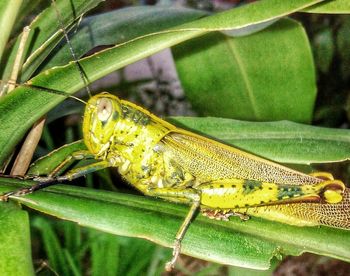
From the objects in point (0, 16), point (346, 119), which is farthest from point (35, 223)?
point (346, 119)

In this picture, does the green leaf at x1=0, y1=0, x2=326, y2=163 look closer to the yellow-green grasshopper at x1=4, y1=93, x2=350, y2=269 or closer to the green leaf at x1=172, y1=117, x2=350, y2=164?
the yellow-green grasshopper at x1=4, y1=93, x2=350, y2=269

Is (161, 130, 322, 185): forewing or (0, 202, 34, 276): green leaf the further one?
(161, 130, 322, 185): forewing

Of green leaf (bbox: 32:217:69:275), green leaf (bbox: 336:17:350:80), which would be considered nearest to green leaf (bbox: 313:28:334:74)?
green leaf (bbox: 336:17:350:80)

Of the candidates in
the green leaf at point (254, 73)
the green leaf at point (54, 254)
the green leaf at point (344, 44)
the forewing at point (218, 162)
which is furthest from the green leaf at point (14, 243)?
the green leaf at point (344, 44)

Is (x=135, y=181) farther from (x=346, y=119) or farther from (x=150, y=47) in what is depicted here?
(x=346, y=119)

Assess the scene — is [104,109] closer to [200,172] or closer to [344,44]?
[200,172]

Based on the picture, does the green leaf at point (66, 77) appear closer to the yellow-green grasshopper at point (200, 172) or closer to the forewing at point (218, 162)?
the yellow-green grasshopper at point (200, 172)

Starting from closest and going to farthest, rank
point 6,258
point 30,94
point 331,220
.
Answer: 1. point 6,258
2. point 30,94
3. point 331,220
